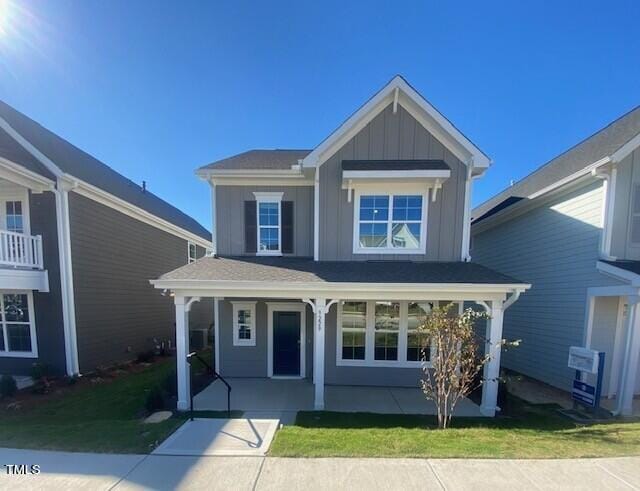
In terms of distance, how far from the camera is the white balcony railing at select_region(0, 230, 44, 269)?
7289 millimetres

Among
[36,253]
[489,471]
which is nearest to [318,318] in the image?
[489,471]

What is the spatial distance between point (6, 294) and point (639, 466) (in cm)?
1434

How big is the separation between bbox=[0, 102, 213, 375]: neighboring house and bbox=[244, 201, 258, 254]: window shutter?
504cm

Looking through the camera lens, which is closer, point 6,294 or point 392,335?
point 392,335

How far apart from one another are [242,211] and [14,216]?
658 centimetres

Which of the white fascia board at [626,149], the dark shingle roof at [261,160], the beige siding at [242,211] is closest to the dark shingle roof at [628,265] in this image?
the white fascia board at [626,149]

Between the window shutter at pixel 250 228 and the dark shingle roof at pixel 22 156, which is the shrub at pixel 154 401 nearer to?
the window shutter at pixel 250 228

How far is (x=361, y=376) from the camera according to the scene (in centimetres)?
786

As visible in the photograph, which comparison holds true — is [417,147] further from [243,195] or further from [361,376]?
[361,376]

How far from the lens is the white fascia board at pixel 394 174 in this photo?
283 inches

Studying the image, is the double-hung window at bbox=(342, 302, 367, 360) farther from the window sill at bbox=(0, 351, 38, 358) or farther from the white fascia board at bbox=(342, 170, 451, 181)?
the window sill at bbox=(0, 351, 38, 358)

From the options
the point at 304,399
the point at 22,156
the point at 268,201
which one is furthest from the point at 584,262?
the point at 22,156

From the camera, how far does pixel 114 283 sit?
10.1m

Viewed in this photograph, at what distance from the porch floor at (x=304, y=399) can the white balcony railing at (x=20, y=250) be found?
5.97 m
